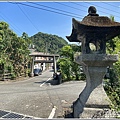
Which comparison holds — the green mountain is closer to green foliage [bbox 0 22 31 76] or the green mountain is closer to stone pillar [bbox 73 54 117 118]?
green foliage [bbox 0 22 31 76]

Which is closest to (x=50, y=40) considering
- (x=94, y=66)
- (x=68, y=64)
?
(x=68, y=64)

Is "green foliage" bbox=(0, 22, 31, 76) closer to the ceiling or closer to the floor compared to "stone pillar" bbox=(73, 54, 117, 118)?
closer to the ceiling

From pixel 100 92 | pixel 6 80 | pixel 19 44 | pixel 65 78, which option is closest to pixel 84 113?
pixel 100 92

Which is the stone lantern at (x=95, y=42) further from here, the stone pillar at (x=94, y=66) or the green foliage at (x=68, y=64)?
the green foliage at (x=68, y=64)

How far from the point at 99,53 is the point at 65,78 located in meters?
5.90

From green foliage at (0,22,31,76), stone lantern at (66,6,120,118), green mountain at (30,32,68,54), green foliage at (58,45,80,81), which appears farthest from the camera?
green foliage at (0,22,31,76)

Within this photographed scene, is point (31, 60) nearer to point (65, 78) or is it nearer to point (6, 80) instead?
point (6, 80)

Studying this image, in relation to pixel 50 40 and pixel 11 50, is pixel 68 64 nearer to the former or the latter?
pixel 50 40

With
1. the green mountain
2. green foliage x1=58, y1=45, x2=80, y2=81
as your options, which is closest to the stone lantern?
the green mountain

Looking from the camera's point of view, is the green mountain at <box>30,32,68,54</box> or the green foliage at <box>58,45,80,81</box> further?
the green foliage at <box>58,45,80,81</box>

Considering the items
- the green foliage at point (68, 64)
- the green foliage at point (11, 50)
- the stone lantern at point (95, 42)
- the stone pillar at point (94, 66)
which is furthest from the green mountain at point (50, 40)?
the stone pillar at point (94, 66)

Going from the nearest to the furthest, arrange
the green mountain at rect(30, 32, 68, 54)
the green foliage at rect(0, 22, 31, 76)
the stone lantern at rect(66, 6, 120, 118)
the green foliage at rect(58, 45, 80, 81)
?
the stone lantern at rect(66, 6, 120, 118) < the green mountain at rect(30, 32, 68, 54) < the green foliage at rect(58, 45, 80, 81) < the green foliage at rect(0, 22, 31, 76)

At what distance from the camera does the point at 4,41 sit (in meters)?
8.80

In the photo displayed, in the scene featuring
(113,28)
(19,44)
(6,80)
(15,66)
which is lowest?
(6,80)
